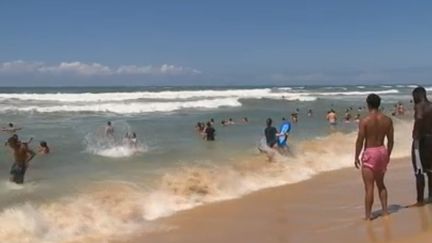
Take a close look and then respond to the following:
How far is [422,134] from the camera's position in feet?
24.6

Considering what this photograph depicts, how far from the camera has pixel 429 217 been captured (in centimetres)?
693

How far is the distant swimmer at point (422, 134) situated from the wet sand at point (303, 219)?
485mm

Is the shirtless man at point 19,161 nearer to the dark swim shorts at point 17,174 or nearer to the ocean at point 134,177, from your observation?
the dark swim shorts at point 17,174

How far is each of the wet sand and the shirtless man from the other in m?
4.15

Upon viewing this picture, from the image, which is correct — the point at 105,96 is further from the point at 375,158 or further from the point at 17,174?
the point at 375,158

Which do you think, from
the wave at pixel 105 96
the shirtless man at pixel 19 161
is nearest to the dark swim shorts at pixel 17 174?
the shirtless man at pixel 19 161

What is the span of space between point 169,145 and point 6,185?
265 inches

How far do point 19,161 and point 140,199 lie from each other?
3.49 metres

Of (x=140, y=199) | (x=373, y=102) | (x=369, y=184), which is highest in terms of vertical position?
(x=373, y=102)

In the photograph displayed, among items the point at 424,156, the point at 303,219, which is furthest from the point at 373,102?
the point at 303,219

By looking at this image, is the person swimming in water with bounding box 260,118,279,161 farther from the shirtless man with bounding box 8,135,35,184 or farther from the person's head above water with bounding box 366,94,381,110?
the person's head above water with bounding box 366,94,381,110

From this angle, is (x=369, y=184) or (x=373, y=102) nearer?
(x=373, y=102)

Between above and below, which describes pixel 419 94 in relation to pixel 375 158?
above

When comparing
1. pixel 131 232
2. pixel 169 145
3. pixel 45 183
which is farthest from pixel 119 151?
pixel 131 232
